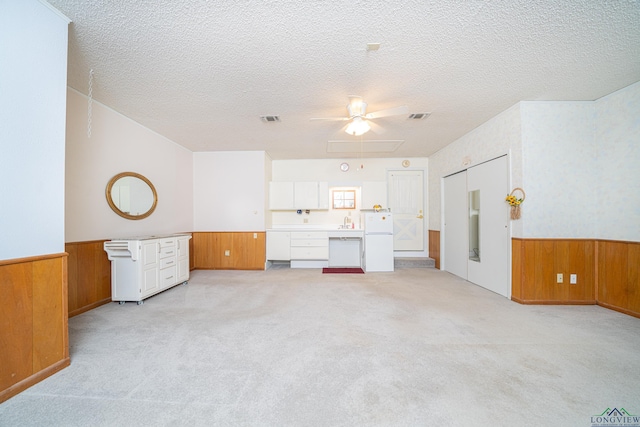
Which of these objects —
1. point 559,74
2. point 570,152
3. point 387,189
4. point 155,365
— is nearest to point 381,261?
point 387,189

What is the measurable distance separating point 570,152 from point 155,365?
5208 mm

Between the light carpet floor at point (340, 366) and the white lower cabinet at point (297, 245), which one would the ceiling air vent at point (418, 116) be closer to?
the light carpet floor at point (340, 366)

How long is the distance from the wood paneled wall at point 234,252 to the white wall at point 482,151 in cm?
415

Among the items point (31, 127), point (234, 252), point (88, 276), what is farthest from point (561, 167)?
point (88, 276)

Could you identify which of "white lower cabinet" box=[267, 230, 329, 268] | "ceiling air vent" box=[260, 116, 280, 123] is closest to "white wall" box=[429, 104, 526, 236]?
"white lower cabinet" box=[267, 230, 329, 268]

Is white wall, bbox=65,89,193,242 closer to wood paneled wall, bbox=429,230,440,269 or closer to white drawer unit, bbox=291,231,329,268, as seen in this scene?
white drawer unit, bbox=291,231,329,268

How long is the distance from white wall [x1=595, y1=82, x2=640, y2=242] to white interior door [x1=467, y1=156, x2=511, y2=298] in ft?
3.41

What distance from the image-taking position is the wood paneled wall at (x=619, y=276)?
8.90 ft

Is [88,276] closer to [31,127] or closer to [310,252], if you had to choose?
[31,127]

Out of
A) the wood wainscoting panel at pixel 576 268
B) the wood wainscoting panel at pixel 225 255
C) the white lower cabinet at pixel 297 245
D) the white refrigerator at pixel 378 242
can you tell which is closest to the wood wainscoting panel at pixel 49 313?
the wood wainscoting panel at pixel 225 255

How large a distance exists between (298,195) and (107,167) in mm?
3507

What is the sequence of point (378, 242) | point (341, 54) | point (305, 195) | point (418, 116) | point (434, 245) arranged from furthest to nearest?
point (305, 195) < point (434, 245) < point (378, 242) < point (418, 116) < point (341, 54)

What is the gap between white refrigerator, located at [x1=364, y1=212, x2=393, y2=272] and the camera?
513 centimetres

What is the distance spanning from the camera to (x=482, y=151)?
387 cm
